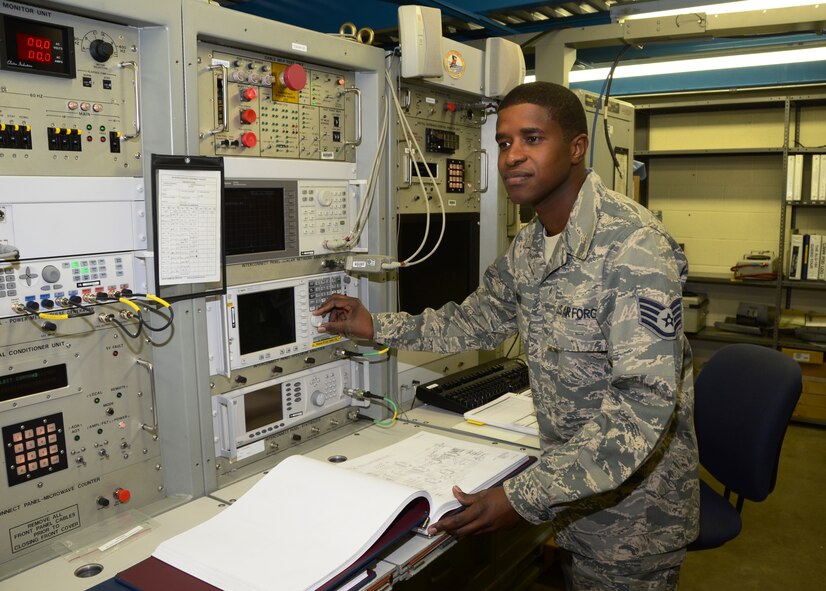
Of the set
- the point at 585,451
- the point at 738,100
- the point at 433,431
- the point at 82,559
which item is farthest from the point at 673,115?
the point at 82,559

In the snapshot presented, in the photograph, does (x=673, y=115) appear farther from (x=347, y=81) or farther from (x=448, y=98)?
(x=347, y=81)

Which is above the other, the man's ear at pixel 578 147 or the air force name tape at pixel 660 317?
the man's ear at pixel 578 147

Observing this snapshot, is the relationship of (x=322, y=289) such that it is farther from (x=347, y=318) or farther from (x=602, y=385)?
(x=602, y=385)

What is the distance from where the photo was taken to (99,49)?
4.43 ft

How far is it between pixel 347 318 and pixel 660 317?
93 cm

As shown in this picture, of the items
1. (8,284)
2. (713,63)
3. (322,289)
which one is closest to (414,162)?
(322,289)

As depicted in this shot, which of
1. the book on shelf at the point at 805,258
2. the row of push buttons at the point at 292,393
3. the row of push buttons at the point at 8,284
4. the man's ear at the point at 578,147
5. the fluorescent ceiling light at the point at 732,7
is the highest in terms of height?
the fluorescent ceiling light at the point at 732,7

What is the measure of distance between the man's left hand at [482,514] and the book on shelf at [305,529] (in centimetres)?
3

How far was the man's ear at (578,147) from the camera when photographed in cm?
156

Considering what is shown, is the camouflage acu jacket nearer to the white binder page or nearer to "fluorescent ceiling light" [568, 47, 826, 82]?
the white binder page

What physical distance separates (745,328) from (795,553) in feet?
7.71

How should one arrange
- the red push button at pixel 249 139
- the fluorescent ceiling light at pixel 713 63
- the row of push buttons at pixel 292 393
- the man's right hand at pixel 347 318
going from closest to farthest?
the red push button at pixel 249 139 → the row of push buttons at pixel 292 393 → the man's right hand at pixel 347 318 → the fluorescent ceiling light at pixel 713 63

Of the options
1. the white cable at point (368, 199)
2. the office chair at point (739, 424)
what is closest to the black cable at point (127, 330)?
the white cable at point (368, 199)

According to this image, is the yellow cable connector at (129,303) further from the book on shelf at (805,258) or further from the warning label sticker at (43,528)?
the book on shelf at (805,258)
